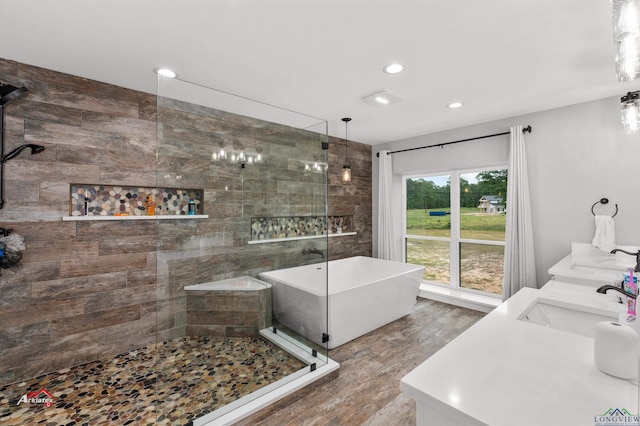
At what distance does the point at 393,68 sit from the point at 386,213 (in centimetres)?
273

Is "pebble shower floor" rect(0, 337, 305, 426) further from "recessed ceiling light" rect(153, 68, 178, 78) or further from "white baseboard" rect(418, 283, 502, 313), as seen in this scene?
"white baseboard" rect(418, 283, 502, 313)

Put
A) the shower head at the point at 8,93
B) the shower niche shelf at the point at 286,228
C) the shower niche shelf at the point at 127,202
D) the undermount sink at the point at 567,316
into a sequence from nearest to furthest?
the undermount sink at the point at 567,316 → the shower niche shelf at the point at 127,202 → the shower head at the point at 8,93 → the shower niche shelf at the point at 286,228

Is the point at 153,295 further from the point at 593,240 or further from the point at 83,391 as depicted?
the point at 593,240

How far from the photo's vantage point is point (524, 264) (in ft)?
11.4

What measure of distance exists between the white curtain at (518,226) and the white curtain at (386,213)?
1.64 m

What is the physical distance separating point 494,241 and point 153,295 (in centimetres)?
430

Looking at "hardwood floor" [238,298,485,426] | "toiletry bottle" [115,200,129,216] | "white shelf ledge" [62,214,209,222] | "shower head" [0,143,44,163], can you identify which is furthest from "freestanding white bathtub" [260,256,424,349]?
"shower head" [0,143,44,163]

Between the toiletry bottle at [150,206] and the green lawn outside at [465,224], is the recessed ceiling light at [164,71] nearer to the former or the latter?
the toiletry bottle at [150,206]

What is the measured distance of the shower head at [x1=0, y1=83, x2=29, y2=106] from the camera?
7.26 feet

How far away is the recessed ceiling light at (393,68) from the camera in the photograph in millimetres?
2396

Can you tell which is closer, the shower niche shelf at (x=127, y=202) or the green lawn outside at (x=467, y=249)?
the shower niche shelf at (x=127, y=202)

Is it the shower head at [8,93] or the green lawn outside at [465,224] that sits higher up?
the shower head at [8,93]

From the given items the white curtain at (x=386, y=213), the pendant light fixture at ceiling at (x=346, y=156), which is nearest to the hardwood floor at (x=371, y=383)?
the white curtain at (x=386, y=213)

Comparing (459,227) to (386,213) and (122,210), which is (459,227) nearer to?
(386,213)
